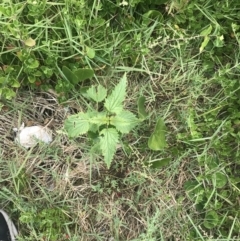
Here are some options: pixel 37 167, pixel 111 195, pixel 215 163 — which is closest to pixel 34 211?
pixel 37 167

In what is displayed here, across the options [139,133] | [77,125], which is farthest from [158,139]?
[77,125]

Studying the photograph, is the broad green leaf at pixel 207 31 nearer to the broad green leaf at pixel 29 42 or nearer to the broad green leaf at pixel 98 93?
the broad green leaf at pixel 98 93

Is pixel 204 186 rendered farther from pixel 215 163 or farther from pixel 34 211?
pixel 34 211

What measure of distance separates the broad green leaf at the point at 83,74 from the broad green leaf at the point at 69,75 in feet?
0.04

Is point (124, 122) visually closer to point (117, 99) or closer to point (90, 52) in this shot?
point (117, 99)

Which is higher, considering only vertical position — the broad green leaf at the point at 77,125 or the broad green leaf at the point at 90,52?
the broad green leaf at the point at 90,52

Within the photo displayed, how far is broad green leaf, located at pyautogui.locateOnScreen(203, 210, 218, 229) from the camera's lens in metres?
1.72

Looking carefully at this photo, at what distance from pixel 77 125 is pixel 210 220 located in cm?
64

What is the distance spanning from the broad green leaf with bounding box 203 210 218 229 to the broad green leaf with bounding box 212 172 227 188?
107mm

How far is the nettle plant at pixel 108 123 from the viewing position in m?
1.53

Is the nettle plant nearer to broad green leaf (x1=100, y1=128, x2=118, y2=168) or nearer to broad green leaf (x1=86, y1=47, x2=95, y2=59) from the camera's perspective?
broad green leaf (x1=100, y1=128, x2=118, y2=168)

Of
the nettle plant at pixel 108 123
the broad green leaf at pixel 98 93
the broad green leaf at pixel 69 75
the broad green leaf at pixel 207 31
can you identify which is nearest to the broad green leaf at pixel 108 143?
the nettle plant at pixel 108 123

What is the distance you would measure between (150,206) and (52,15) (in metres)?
0.81

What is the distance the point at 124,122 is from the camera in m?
1.55
